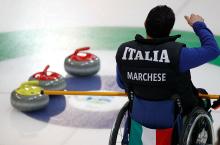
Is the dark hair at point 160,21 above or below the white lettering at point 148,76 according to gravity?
above

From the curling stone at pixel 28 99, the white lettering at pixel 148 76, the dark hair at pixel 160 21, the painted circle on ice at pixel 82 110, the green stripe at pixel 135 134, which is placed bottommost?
the painted circle on ice at pixel 82 110

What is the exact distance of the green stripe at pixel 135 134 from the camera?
2.23 meters

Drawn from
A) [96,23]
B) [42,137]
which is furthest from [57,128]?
[96,23]

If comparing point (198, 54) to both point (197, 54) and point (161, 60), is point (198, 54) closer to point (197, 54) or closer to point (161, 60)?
point (197, 54)

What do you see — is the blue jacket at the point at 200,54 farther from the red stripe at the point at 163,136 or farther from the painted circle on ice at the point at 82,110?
the painted circle on ice at the point at 82,110

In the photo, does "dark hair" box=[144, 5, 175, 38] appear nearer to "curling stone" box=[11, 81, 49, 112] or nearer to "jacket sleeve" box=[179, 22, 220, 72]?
"jacket sleeve" box=[179, 22, 220, 72]

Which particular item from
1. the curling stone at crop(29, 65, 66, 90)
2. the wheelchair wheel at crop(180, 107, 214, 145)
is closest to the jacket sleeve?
the wheelchair wheel at crop(180, 107, 214, 145)

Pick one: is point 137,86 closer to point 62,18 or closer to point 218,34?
point 218,34

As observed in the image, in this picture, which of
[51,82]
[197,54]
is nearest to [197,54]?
[197,54]

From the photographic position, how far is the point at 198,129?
222cm

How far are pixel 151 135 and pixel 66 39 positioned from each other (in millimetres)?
3166

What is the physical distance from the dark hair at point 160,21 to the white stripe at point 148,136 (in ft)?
1.59

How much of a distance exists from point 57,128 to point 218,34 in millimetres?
2688

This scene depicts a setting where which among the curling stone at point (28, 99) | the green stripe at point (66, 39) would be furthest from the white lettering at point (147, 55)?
the green stripe at point (66, 39)
